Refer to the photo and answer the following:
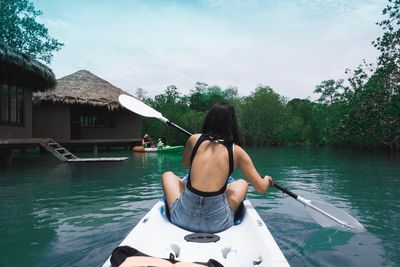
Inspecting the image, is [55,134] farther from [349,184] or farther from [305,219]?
[305,219]

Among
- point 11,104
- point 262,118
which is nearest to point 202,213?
point 11,104

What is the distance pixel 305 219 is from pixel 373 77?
41.6ft

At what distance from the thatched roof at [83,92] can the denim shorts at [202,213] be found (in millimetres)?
15417

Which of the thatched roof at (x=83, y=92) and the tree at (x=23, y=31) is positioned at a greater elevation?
the tree at (x=23, y=31)

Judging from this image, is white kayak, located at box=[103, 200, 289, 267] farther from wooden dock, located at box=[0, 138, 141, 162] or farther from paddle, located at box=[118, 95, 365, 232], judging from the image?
wooden dock, located at box=[0, 138, 141, 162]

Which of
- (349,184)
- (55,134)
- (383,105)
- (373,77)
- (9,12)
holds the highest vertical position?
(9,12)

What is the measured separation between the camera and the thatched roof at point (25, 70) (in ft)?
30.0

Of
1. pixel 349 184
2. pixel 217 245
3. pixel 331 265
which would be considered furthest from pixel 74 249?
pixel 349 184

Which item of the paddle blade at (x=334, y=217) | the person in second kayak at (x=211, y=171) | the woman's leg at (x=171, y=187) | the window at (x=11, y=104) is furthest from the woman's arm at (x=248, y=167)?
the window at (x=11, y=104)

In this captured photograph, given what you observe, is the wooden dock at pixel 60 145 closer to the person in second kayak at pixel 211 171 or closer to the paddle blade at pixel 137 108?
the paddle blade at pixel 137 108

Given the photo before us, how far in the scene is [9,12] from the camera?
2339 centimetres

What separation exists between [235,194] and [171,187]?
54cm

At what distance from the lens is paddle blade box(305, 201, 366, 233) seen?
153 inches

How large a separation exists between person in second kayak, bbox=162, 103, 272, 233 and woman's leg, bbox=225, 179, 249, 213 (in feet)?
0.78
